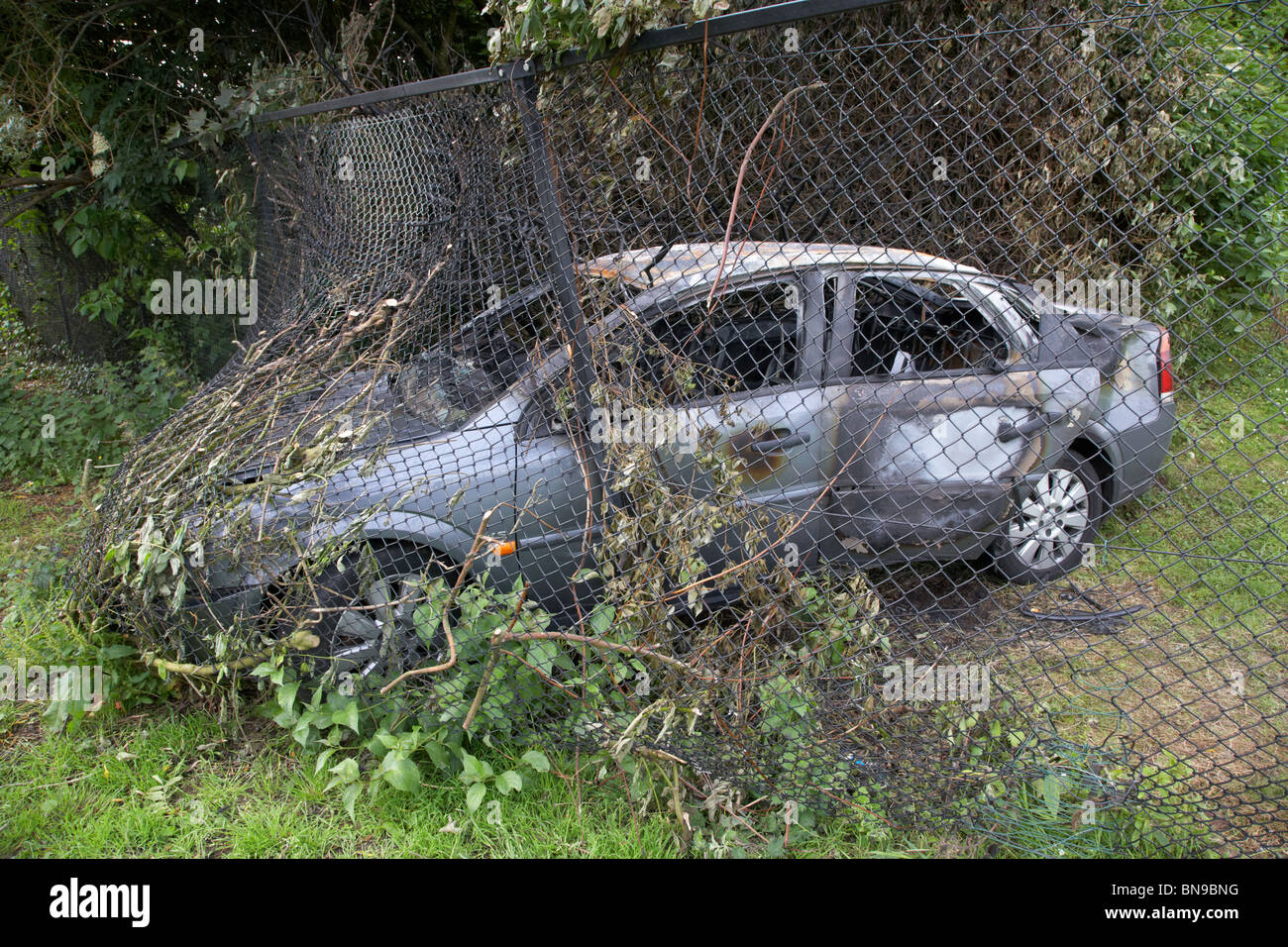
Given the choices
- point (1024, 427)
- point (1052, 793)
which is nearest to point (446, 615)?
point (1052, 793)

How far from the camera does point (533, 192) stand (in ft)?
9.91

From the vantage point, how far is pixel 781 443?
3.12m

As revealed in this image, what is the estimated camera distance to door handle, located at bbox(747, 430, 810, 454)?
3.07m

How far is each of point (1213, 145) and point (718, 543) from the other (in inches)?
196

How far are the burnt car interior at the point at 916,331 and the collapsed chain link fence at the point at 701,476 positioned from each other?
24mm

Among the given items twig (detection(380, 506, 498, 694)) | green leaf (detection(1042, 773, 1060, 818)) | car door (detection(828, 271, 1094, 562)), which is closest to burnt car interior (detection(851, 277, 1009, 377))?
car door (detection(828, 271, 1094, 562))

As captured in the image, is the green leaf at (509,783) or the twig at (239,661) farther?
the twig at (239,661)

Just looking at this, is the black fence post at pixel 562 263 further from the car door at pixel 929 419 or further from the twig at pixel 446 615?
the car door at pixel 929 419

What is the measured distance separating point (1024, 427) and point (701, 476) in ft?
5.25

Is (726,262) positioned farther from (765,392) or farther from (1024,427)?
(1024,427)

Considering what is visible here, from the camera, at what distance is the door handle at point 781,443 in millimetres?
3072

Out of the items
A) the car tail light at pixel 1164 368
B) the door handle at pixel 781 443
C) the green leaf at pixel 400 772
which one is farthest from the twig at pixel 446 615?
the car tail light at pixel 1164 368

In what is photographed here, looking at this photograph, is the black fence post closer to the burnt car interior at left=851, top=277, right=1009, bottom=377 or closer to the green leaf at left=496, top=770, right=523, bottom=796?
the green leaf at left=496, top=770, right=523, bottom=796

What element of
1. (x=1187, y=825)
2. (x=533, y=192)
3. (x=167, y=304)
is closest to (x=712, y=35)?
(x=533, y=192)
